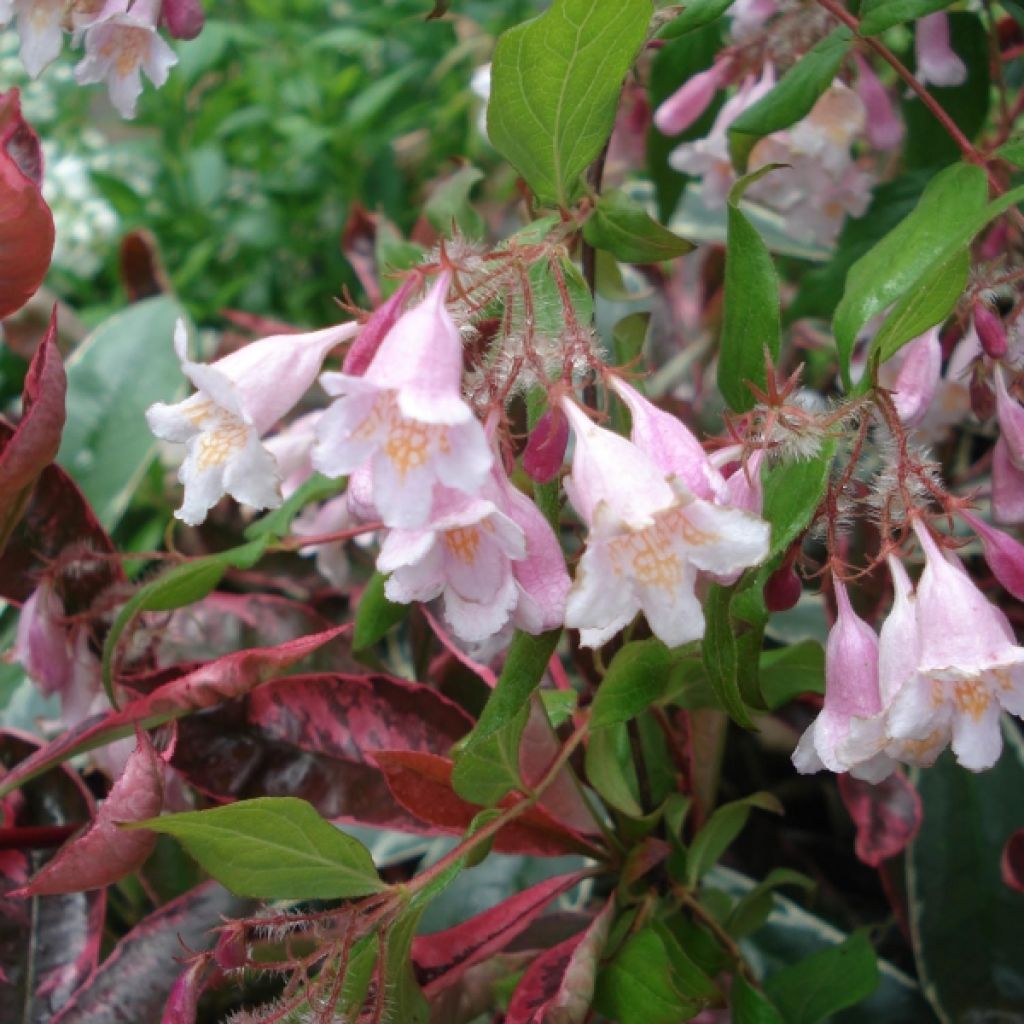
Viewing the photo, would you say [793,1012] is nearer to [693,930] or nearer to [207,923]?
[693,930]

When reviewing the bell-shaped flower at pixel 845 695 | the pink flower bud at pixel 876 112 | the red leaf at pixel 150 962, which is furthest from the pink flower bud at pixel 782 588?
the pink flower bud at pixel 876 112

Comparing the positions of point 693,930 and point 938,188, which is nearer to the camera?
point 938,188

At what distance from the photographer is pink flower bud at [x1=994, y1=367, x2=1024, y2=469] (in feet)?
1.94

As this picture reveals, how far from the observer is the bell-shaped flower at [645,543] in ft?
1.39

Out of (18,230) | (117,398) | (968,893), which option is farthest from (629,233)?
(117,398)

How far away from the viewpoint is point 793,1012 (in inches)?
27.2

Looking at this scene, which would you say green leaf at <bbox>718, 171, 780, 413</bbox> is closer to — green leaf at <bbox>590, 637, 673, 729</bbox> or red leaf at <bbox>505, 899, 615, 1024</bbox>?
green leaf at <bbox>590, 637, 673, 729</bbox>

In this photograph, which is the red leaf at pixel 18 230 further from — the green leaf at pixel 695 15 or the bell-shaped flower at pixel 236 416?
the green leaf at pixel 695 15

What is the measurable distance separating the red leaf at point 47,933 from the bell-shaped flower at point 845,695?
17.7 inches

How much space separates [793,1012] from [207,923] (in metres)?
0.35

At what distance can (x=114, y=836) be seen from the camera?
554 mm

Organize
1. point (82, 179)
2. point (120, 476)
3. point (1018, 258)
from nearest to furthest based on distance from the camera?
point (1018, 258) < point (120, 476) < point (82, 179)

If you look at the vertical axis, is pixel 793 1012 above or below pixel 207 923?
below

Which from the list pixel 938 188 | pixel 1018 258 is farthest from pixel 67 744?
pixel 1018 258
